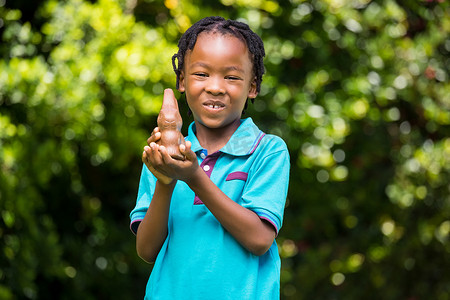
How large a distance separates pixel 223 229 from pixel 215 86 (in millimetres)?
415

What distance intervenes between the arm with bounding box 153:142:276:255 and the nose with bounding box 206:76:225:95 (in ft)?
0.82

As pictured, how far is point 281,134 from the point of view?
4.54 meters

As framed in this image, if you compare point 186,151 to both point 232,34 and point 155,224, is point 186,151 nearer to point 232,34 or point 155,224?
point 155,224

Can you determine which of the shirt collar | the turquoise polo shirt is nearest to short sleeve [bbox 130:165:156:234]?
the turquoise polo shirt

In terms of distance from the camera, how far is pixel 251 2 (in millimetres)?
4551

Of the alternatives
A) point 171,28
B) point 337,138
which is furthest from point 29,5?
point 337,138

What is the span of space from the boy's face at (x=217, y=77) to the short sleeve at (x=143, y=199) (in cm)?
25

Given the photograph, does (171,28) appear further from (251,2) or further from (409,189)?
(409,189)

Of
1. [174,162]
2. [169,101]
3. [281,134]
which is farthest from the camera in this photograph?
[281,134]

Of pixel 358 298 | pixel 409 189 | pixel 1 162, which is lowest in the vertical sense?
pixel 358 298

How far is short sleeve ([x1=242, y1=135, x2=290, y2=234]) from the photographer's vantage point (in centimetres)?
202

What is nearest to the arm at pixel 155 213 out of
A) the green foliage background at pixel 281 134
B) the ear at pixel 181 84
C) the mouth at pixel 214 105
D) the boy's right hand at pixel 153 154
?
the boy's right hand at pixel 153 154

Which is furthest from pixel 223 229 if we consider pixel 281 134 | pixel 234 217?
pixel 281 134

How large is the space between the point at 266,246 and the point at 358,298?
3251 millimetres
